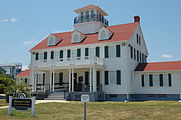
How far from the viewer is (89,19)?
108 ft

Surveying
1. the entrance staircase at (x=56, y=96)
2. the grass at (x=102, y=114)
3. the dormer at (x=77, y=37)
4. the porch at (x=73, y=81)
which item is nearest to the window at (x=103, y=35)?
the dormer at (x=77, y=37)

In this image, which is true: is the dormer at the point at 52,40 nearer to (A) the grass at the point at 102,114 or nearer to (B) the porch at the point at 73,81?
(B) the porch at the point at 73,81

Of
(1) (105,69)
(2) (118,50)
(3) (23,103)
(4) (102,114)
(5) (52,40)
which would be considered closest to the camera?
(3) (23,103)

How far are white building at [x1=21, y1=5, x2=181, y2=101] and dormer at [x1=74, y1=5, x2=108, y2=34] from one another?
0.34 m

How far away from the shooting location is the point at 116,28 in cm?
3117

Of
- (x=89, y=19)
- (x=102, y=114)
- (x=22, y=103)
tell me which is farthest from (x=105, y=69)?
(x=22, y=103)

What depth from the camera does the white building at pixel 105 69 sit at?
2644 centimetres

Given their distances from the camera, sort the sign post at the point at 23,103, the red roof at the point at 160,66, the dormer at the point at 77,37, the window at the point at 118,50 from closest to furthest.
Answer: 1. the sign post at the point at 23,103
2. the red roof at the point at 160,66
3. the window at the point at 118,50
4. the dormer at the point at 77,37

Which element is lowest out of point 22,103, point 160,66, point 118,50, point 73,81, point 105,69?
point 22,103

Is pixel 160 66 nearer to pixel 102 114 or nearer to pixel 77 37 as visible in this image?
pixel 77 37

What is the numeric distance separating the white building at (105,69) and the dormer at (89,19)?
342 mm

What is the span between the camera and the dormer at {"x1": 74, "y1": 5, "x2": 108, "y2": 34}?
3250 centimetres

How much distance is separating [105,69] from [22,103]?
16195 millimetres

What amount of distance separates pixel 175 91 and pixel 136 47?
7390 millimetres
